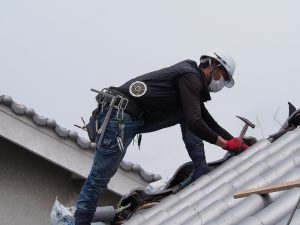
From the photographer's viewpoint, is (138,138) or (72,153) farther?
(72,153)

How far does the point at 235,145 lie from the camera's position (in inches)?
168

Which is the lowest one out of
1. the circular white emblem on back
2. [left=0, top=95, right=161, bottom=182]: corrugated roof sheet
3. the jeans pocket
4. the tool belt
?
[left=0, top=95, right=161, bottom=182]: corrugated roof sheet

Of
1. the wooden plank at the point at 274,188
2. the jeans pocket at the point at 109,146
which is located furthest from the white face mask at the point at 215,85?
the wooden plank at the point at 274,188

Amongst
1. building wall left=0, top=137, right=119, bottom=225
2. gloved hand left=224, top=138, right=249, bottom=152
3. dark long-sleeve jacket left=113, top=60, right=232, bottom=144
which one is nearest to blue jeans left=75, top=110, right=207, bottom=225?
dark long-sleeve jacket left=113, top=60, right=232, bottom=144

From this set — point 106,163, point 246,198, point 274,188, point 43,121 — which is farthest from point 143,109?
point 43,121

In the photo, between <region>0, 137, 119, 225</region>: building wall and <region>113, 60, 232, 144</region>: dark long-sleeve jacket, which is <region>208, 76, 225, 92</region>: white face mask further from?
<region>0, 137, 119, 225</region>: building wall

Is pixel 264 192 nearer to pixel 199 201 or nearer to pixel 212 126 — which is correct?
pixel 199 201

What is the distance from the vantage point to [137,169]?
253 inches

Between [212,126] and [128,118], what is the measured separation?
67 centimetres

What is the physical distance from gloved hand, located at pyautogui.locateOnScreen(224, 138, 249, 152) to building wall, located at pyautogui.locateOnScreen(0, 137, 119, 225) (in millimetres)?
2536

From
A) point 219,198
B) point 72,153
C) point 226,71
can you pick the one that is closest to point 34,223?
point 72,153

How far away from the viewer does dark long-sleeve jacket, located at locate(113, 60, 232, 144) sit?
407 centimetres

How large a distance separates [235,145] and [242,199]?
3.68 feet

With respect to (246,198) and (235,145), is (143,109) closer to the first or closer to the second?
(235,145)
